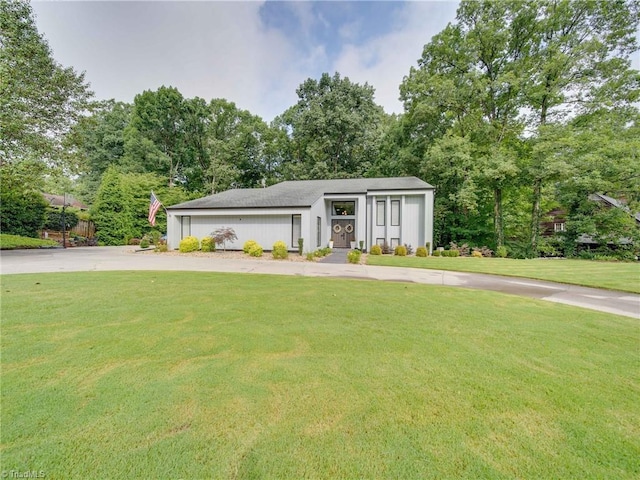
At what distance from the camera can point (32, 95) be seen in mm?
14203

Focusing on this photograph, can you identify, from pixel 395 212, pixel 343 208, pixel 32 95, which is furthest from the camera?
pixel 343 208

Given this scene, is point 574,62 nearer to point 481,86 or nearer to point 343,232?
point 481,86

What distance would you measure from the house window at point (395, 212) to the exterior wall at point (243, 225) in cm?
684

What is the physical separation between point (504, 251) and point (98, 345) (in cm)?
2119

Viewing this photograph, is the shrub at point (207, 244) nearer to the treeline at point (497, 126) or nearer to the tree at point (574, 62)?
the treeline at point (497, 126)

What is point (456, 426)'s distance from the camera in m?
2.14

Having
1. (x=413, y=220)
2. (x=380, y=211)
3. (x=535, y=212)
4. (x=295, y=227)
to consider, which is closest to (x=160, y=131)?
(x=295, y=227)

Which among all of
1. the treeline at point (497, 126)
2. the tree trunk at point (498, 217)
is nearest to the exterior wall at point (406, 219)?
the treeline at point (497, 126)

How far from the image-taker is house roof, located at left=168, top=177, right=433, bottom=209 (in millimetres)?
16500

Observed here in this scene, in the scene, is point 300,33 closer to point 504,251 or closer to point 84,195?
point 504,251

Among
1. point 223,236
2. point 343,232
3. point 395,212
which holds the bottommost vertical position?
point 223,236

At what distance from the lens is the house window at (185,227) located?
59.1ft

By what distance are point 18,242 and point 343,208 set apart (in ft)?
71.0

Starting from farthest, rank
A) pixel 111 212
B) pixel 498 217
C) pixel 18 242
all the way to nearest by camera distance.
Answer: pixel 111 212
pixel 498 217
pixel 18 242
